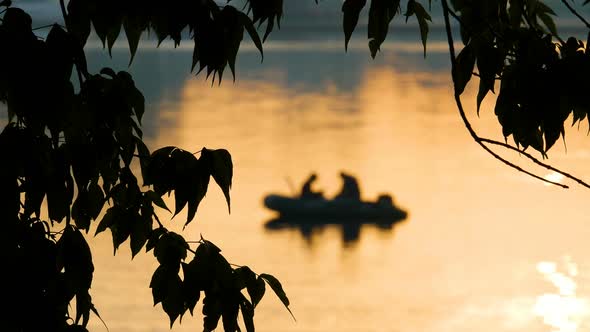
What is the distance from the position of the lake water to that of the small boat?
20.5 inches

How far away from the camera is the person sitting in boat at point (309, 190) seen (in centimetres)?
2755

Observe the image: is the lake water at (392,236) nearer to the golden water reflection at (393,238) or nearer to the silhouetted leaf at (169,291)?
the golden water reflection at (393,238)

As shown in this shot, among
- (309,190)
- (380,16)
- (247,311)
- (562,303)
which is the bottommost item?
(309,190)

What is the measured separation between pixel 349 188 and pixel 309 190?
3.14ft

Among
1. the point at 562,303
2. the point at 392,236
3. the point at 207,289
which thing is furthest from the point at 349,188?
the point at 207,289

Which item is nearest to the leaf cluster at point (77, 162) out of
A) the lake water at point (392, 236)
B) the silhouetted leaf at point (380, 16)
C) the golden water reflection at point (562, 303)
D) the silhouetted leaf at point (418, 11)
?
the silhouetted leaf at point (380, 16)

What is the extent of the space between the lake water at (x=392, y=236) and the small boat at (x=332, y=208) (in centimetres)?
52

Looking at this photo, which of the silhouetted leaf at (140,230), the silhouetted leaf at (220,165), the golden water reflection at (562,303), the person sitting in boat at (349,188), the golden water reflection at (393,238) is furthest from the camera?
the person sitting in boat at (349,188)

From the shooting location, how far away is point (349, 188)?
27.9 m

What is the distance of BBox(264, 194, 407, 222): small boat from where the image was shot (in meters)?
27.7

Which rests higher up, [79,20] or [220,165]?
[79,20]

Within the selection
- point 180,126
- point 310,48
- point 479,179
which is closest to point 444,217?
point 479,179

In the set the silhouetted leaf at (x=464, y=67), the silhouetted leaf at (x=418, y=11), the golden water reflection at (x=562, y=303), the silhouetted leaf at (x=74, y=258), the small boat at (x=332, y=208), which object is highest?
the silhouetted leaf at (x=464, y=67)

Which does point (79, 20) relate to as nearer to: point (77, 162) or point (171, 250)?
point (77, 162)
